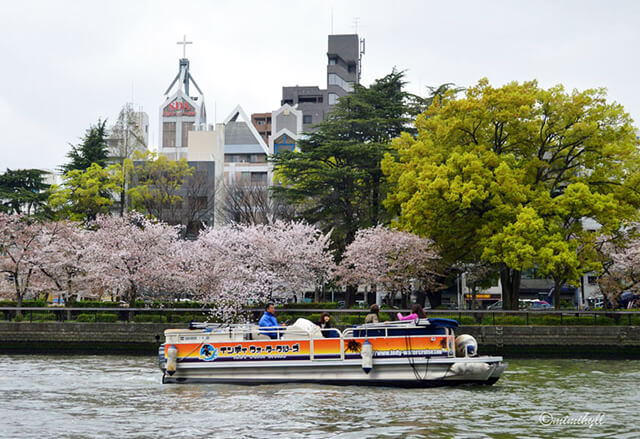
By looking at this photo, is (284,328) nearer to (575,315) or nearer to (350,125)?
(575,315)

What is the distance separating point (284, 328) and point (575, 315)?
21259mm

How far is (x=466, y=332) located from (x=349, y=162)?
17.2 metres

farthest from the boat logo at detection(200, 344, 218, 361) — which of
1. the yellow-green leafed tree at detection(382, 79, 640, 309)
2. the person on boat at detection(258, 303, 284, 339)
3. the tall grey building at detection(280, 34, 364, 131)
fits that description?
the tall grey building at detection(280, 34, 364, 131)

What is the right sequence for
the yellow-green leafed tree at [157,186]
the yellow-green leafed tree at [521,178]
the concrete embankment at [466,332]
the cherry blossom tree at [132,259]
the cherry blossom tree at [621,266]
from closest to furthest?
the concrete embankment at [466,332] → the yellow-green leafed tree at [521,178] → the cherry blossom tree at [132,259] → the cherry blossom tree at [621,266] → the yellow-green leafed tree at [157,186]

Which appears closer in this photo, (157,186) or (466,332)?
(466,332)

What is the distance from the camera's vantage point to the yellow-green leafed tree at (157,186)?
189 ft

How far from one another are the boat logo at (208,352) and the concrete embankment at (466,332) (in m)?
13.5

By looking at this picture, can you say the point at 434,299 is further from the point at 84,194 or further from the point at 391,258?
the point at 84,194

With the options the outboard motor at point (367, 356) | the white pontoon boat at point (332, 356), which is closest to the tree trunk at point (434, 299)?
the white pontoon boat at point (332, 356)

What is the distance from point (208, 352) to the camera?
2231 cm

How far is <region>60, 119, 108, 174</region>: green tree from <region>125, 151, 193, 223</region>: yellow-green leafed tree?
116 inches

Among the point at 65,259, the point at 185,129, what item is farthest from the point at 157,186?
the point at 185,129

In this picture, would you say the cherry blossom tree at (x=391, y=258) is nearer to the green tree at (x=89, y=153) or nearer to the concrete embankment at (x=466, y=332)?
the concrete embankment at (x=466, y=332)

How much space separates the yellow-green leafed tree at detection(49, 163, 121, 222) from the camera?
55250 mm
